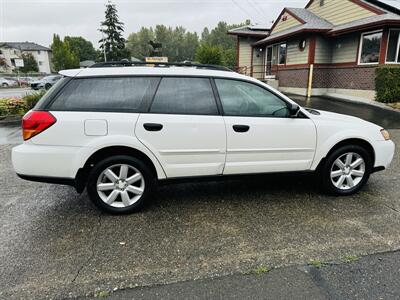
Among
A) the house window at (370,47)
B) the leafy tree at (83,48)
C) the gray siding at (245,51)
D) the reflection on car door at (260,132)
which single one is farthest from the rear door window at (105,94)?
the leafy tree at (83,48)

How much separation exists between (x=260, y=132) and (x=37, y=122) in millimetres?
2496

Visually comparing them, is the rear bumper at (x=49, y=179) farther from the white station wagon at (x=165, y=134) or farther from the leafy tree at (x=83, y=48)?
the leafy tree at (x=83, y=48)

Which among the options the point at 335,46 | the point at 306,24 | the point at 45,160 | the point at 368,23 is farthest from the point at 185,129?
the point at 335,46

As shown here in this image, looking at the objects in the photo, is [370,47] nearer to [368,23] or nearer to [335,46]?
[368,23]

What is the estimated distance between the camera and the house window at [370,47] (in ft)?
43.3

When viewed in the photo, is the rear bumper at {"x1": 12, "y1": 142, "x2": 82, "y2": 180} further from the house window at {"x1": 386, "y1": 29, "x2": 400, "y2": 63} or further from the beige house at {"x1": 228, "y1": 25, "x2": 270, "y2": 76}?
the beige house at {"x1": 228, "y1": 25, "x2": 270, "y2": 76}

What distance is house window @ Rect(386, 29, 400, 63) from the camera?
12.8 m

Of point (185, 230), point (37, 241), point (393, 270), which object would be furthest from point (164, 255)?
point (393, 270)

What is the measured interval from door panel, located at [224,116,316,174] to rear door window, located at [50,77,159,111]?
3.43 feet

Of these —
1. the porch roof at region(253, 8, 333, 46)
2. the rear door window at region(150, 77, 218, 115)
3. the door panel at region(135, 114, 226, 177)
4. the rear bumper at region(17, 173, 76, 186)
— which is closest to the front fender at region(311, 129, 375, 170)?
the door panel at region(135, 114, 226, 177)

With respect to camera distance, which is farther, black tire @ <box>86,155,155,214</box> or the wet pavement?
the wet pavement

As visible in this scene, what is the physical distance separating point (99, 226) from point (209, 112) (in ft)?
5.82

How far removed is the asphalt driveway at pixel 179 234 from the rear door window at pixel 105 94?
4.16 feet

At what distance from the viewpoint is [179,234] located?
3178 mm
